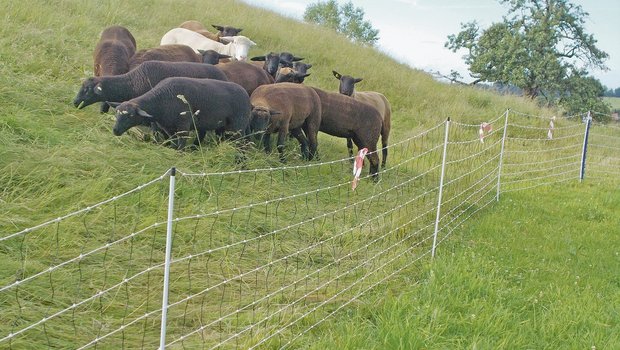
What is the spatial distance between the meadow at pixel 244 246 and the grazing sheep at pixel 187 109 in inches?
11.5

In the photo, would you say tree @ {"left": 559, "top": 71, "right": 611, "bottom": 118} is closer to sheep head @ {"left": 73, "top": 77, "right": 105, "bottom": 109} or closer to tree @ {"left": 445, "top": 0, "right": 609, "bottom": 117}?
tree @ {"left": 445, "top": 0, "right": 609, "bottom": 117}

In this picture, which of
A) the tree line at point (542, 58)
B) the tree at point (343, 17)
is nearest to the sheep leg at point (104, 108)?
the tree line at point (542, 58)

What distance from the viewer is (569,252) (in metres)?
6.65

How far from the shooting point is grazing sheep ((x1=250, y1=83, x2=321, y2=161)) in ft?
25.6

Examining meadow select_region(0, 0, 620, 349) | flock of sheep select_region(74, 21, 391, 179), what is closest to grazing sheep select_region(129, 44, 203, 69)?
flock of sheep select_region(74, 21, 391, 179)


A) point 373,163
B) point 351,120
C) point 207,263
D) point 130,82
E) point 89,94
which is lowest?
point 373,163

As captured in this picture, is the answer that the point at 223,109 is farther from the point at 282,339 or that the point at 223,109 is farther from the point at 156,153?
the point at 282,339

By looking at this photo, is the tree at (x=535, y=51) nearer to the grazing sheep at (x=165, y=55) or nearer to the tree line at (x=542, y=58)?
the tree line at (x=542, y=58)

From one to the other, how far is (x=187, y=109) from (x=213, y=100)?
1.16 ft

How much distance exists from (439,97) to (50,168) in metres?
13.6

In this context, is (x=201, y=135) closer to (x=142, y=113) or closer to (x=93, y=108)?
(x=142, y=113)

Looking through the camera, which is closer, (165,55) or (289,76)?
(165,55)

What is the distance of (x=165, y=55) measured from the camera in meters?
9.35

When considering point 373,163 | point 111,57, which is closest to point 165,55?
point 111,57
